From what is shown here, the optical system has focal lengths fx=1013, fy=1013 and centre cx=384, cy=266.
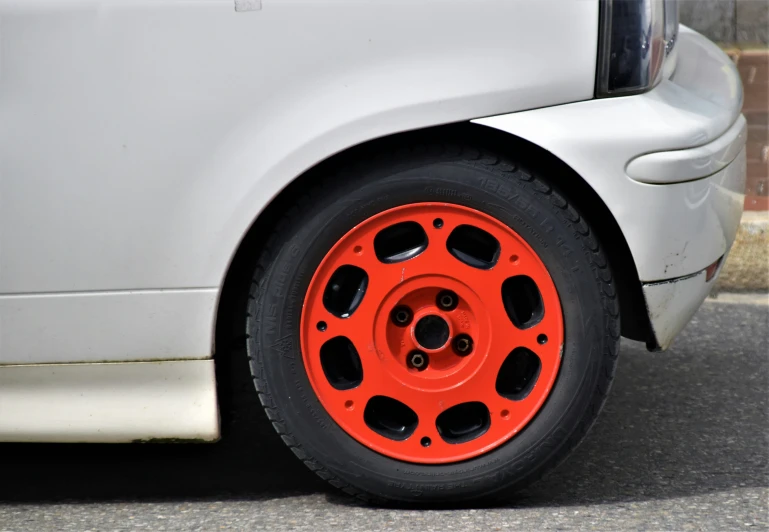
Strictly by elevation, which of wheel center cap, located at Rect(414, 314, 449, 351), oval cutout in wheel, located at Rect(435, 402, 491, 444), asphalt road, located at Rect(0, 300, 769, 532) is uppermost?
wheel center cap, located at Rect(414, 314, 449, 351)

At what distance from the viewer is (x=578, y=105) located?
2039 millimetres

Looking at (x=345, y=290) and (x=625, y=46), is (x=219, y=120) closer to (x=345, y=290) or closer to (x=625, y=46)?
(x=345, y=290)

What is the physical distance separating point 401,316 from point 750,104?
292 centimetres

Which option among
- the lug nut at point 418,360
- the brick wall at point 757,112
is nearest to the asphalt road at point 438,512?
the lug nut at point 418,360

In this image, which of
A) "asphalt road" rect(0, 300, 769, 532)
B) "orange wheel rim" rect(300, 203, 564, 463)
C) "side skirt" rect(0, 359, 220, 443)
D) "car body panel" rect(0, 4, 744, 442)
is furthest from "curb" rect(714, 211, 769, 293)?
"side skirt" rect(0, 359, 220, 443)

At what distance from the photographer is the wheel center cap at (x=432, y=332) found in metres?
2.15

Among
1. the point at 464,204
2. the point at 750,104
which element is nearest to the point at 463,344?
the point at 464,204

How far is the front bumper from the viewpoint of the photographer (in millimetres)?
2031

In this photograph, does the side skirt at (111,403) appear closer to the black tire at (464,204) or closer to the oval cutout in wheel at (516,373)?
the black tire at (464,204)

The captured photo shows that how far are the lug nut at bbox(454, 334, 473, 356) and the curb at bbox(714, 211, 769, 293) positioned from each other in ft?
7.46

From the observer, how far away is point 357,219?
2.11m

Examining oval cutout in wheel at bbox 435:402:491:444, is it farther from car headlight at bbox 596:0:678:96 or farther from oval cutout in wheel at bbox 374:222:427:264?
car headlight at bbox 596:0:678:96

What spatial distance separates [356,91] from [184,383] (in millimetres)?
720

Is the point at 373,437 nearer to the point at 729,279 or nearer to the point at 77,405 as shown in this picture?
the point at 77,405
